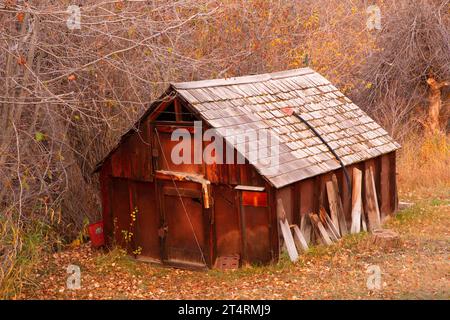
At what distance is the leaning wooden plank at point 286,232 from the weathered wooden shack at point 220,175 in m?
0.13

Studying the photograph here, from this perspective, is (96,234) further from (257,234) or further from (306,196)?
(306,196)

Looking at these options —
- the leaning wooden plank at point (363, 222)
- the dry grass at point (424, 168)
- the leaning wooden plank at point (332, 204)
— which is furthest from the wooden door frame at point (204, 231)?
the dry grass at point (424, 168)

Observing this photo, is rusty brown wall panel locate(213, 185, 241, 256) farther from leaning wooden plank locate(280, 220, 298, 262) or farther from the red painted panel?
leaning wooden plank locate(280, 220, 298, 262)

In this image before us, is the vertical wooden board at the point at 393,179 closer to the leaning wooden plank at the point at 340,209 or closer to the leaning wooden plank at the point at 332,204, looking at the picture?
the leaning wooden plank at the point at 340,209

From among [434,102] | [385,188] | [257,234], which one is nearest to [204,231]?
[257,234]

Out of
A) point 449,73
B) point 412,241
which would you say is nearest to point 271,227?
point 412,241

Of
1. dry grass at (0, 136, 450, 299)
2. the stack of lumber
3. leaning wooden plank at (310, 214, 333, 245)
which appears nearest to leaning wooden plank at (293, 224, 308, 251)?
the stack of lumber

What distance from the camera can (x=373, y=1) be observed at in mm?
26859

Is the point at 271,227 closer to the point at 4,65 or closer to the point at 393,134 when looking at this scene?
the point at 4,65

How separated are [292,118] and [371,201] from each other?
2405mm

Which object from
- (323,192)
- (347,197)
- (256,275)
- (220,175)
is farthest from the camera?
(347,197)

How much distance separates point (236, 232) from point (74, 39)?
468cm

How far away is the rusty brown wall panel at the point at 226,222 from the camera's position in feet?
36.7

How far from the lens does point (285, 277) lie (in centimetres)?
1041
